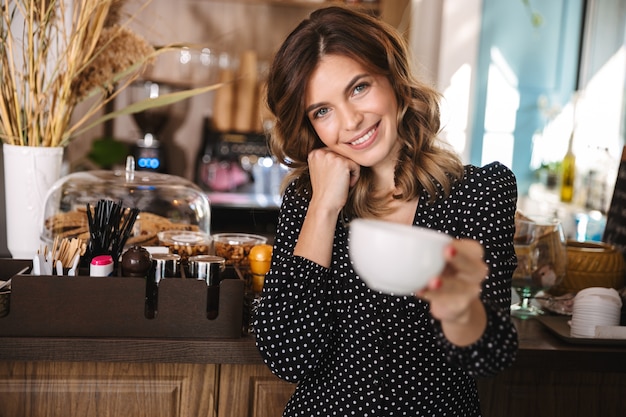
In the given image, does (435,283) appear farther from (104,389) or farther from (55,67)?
(55,67)

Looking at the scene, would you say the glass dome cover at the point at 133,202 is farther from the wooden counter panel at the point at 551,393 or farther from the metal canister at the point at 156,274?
the wooden counter panel at the point at 551,393

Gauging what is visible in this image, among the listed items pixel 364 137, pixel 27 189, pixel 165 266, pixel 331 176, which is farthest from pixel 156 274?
pixel 27 189

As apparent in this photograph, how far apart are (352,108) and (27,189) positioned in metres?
1.07

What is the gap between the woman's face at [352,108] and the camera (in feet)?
4.96

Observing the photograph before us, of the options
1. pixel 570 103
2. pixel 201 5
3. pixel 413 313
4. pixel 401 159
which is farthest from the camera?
pixel 201 5

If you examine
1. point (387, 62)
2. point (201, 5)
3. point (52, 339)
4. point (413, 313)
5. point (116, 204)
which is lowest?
Result: point (52, 339)

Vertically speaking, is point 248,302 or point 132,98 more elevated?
point 132,98

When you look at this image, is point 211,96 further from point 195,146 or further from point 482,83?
point 482,83

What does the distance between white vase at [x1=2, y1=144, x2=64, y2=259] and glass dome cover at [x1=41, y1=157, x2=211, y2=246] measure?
6cm

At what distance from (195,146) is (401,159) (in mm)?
3616

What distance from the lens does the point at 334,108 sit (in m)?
1.52

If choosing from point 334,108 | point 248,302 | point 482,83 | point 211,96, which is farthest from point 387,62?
point 211,96

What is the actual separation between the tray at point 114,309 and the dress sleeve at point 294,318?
0.52 ft

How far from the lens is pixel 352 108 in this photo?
1.51 metres
